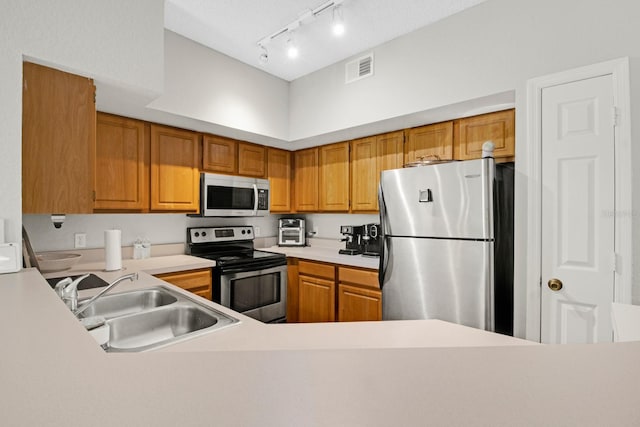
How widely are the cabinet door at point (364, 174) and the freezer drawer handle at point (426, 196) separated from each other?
0.80 metres

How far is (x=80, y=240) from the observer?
2.60 metres

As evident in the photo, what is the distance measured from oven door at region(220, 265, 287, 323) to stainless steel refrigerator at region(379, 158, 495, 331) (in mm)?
1172

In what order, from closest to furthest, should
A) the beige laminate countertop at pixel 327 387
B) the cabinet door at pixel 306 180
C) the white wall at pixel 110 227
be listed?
the beige laminate countertop at pixel 327 387, the white wall at pixel 110 227, the cabinet door at pixel 306 180

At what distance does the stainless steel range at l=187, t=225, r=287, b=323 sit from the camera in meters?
2.82

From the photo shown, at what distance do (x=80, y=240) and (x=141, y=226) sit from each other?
47 centimetres

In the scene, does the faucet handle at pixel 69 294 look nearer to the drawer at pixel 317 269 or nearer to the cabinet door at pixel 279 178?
the drawer at pixel 317 269

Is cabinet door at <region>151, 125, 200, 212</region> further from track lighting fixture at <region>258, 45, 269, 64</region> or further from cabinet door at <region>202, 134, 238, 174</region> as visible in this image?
track lighting fixture at <region>258, 45, 269, 64</region>

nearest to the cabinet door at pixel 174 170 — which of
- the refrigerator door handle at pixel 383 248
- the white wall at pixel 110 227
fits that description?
the white wall at pixel 110 227

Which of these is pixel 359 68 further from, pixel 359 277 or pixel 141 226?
pixel 141 226

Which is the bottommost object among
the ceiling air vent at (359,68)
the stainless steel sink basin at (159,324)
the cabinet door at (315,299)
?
the cabinet door at (315,299)

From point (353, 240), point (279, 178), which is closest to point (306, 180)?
point (279, 178)

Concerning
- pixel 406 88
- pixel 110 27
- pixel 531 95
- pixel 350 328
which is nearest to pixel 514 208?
pixel 531 95

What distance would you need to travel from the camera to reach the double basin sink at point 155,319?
129 cm

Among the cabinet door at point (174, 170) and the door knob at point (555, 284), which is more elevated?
the cabinet door at point (174, 170)
